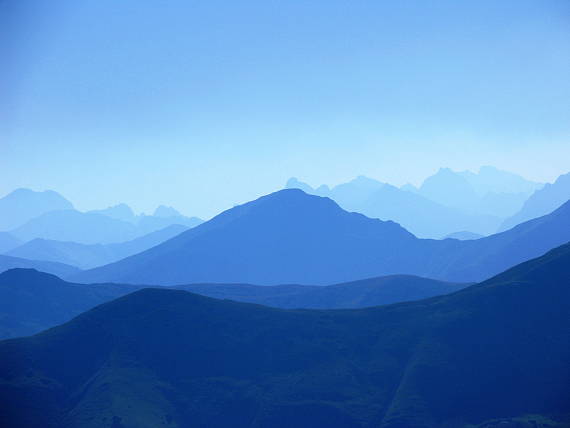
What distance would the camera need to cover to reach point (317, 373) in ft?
585

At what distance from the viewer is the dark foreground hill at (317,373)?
155250 millimetres

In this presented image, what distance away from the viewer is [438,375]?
166500 mm

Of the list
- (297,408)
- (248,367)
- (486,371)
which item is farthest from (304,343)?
(486,371)

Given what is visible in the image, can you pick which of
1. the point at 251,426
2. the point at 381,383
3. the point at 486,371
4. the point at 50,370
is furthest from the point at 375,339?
the point at 50,370

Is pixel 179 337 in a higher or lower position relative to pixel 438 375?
higher

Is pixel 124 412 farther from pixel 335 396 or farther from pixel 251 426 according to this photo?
pixel 335 396

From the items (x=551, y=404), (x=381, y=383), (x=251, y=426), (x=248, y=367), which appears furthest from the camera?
(x=248, y=367)

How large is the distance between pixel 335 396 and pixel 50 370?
91.5 metres

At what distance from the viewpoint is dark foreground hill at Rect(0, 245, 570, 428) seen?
6112 inches

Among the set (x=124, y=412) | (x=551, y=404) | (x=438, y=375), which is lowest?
(x=551, y=404)

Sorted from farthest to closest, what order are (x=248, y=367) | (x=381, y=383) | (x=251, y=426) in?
(x=248, y=367) → (x=381, y=383) → (x=251, y=426)

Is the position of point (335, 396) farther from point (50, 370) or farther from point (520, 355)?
point (50, 370)

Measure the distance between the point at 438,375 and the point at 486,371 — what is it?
548 inches

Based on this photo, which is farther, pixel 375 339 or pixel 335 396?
pixel 375 339
